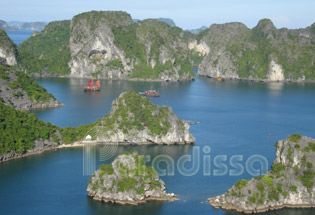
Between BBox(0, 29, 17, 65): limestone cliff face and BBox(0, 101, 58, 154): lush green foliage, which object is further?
BBox(0, 29, 17, 65): limestone cliff face

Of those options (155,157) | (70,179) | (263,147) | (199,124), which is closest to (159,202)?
(70,179)

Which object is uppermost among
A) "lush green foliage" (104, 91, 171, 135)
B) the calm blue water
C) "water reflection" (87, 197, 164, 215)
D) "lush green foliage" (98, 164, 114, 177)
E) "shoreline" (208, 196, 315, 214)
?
"lush green foliage" (104, 91, 171, 135)

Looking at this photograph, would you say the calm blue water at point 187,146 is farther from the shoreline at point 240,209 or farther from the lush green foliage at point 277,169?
the lush green foliage at point 277,169

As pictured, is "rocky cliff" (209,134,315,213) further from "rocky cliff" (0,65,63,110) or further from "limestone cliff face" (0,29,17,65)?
"limestone cliff face" (0,29,17,65)

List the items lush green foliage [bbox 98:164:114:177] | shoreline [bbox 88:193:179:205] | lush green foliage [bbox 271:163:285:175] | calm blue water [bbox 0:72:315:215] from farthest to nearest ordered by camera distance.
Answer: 1. lush green foliage [bbox 271:163:285:175]
2. lush green foliage [bbox 98:164:114:177]
3. calm blue water [bbox 0:72:315:215]
4. shoreline [bbox 88:193:179:205]

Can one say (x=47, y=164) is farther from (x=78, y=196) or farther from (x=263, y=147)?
(x=263, y=147)

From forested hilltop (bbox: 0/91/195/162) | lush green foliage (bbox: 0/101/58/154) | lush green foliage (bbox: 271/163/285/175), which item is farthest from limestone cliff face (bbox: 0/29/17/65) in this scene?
lush green foliage (bbox: 271/163/285/175)

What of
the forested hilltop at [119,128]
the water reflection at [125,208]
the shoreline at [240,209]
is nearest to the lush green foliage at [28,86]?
the forested hilltop at [119,128]
